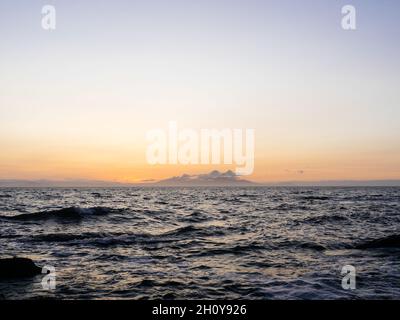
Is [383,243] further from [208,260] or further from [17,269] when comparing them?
[17,269]

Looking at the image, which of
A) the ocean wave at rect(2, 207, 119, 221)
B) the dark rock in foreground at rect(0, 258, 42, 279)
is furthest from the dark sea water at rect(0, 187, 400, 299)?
the ocean wave at rect(2, 207, 119, 221)

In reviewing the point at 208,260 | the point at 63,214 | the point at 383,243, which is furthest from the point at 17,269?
the point at 63,214

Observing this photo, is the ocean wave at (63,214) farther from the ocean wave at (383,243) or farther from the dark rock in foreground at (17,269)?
the ocean wave at (383,243)

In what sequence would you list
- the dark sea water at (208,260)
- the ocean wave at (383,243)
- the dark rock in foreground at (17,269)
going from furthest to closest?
the ocean wave at (383,243), the dark rock in foreground at (17,269), the dark sea water at (208,260)

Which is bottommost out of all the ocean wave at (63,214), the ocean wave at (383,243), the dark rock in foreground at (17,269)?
the ocean wave at (63,214)

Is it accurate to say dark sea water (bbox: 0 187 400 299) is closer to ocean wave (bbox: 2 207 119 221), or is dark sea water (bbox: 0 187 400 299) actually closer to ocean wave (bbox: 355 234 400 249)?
ocean wave (bbox: 355 234 400 249)

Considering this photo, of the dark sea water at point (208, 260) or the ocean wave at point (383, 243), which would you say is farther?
the ocean wave at point (383, 243)

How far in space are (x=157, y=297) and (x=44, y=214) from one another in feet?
102

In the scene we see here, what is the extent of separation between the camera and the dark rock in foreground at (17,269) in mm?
13359

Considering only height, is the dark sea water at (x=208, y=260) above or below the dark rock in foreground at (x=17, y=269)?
below

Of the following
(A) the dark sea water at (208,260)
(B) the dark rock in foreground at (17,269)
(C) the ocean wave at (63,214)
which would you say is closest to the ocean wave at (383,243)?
(A) the dark sea water at (208,260)

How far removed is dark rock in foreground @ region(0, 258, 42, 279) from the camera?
13359 millimetres

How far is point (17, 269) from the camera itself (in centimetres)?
1355
